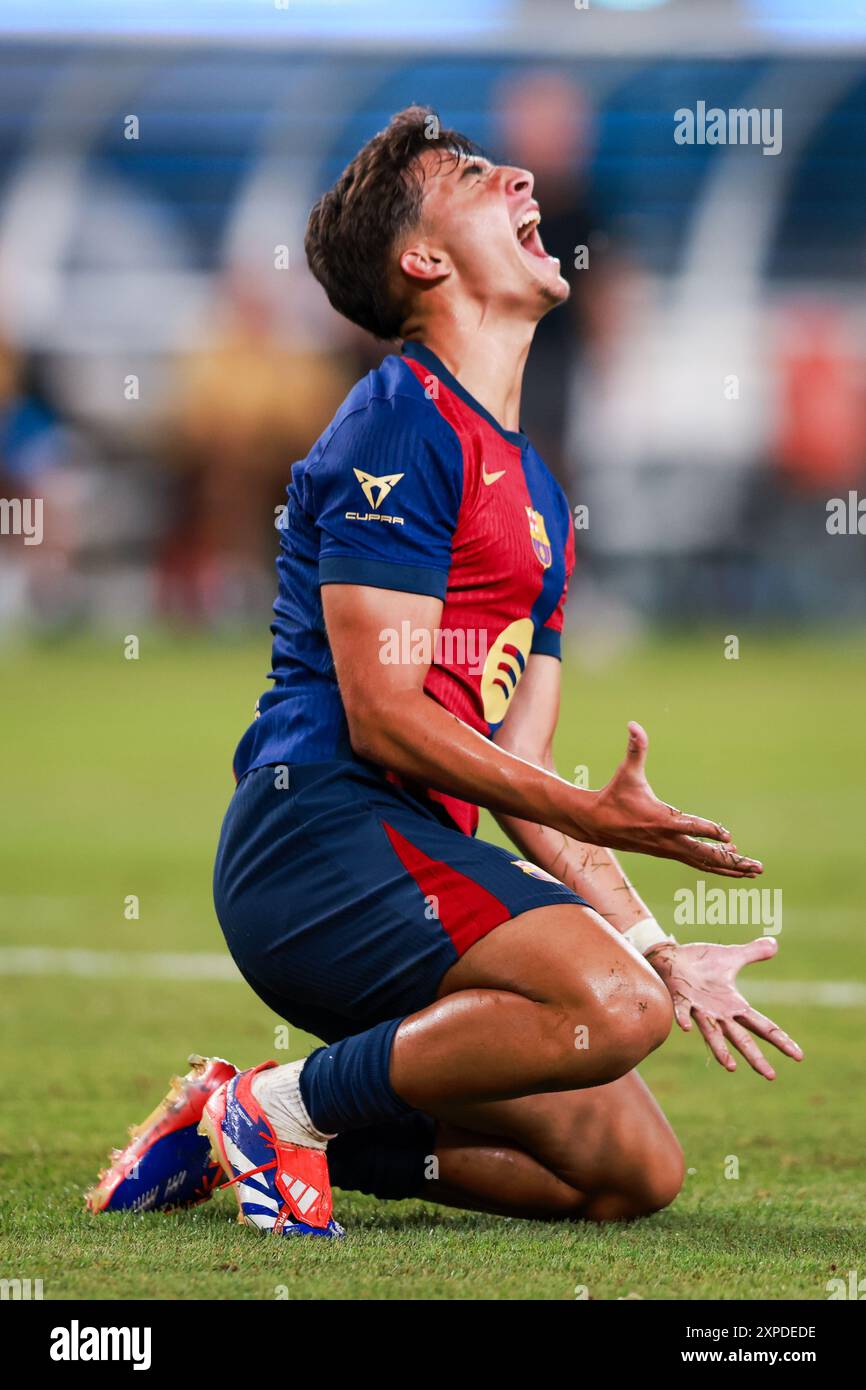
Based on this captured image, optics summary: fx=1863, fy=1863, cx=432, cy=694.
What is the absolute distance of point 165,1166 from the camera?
337cm

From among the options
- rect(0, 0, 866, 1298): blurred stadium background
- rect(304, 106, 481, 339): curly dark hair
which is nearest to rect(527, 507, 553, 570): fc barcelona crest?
rect(304, 106, 481, 339): curly dark hair

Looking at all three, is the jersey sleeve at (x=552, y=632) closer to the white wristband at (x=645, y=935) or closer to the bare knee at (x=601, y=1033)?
the white wristband at (x=645, y=935)

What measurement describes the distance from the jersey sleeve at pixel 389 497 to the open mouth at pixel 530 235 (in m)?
0.48

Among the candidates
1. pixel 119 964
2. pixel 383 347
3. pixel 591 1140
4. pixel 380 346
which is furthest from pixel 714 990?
pixel 380 346

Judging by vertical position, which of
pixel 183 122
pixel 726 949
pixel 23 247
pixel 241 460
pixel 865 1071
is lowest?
pixel 865 1071

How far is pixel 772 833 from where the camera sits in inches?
348

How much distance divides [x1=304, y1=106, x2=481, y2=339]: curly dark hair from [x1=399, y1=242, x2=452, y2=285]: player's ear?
4cm

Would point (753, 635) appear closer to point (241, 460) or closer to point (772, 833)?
point (241, 460)

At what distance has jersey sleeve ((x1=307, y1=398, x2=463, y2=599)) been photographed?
10.1 ft

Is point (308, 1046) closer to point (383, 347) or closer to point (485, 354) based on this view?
point (485, 354)
